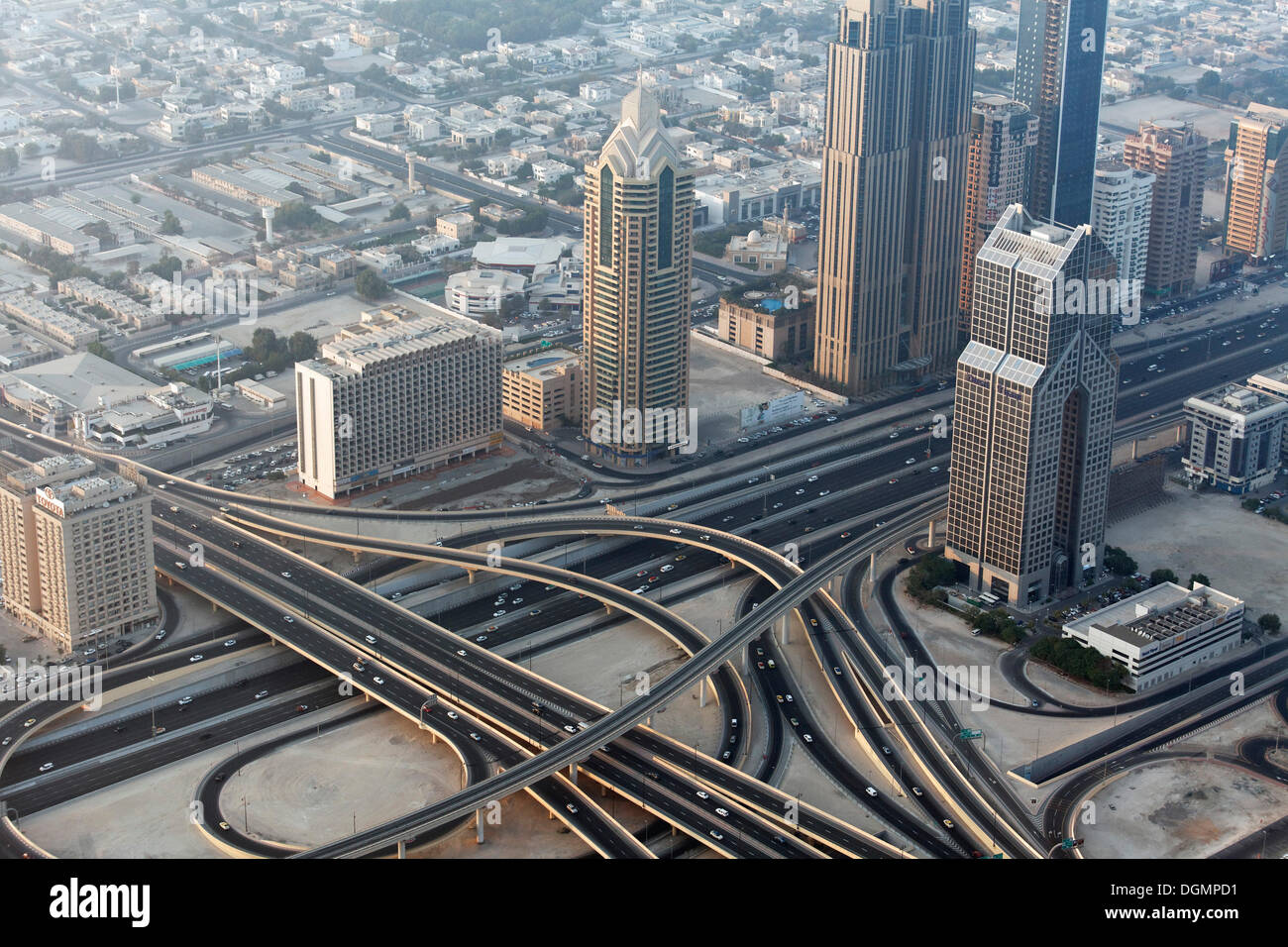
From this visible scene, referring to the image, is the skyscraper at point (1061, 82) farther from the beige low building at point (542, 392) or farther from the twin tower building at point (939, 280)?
the beige low building at point (542, 392)

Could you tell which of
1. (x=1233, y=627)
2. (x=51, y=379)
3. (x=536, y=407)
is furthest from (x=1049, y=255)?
(x=51, y=379)

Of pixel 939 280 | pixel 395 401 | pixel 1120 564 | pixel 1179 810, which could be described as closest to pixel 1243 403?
pixel 1120 564

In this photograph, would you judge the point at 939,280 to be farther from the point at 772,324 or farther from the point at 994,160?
the point at 772,324

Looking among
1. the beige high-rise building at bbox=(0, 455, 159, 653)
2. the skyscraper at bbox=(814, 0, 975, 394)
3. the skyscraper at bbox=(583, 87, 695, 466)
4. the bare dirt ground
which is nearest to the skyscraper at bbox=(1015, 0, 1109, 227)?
the skyscraper at bbox=(814, 0, 975, 394)

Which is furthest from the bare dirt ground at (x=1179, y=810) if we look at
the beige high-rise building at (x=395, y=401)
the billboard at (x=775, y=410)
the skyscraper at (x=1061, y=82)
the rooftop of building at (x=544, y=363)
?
the skyscraper at (x=1061, y=82)

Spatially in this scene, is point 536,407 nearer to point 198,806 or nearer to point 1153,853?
point 198,806

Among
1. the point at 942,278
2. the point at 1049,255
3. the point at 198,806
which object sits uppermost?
the point at 1049,255
